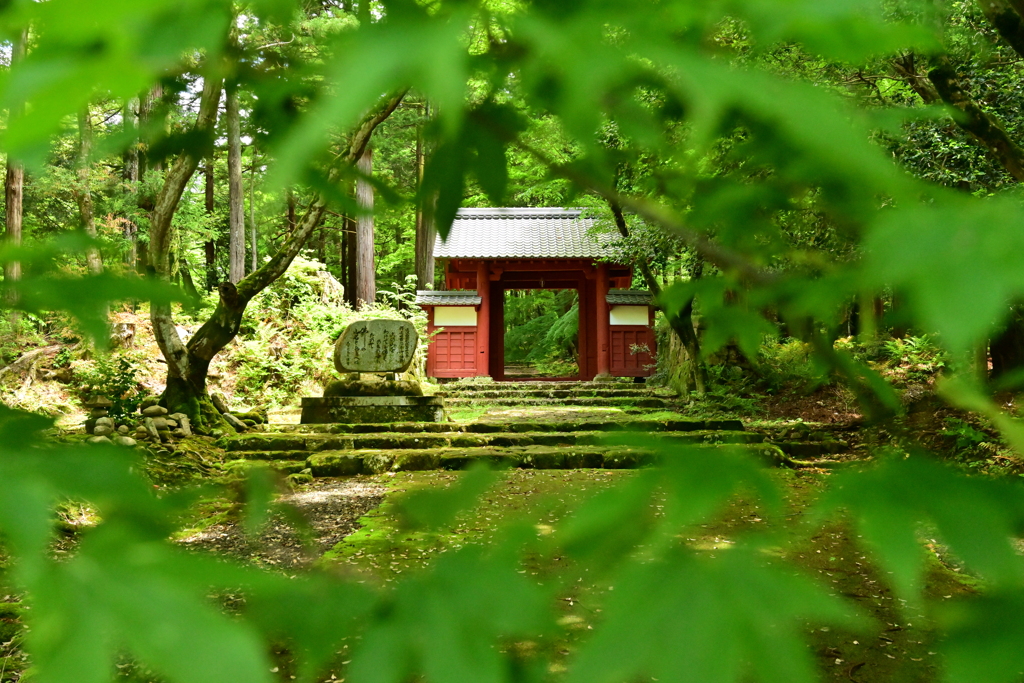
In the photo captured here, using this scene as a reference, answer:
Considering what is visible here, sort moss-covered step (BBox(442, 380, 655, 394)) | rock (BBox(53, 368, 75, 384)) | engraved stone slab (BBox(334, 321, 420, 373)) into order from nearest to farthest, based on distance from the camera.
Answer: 1. engraved stone slab (BBox(334, 321, 420, 373))
2. rock (BBox(53, 368, 75, 384))
3. moss-covered step (BBox(442, 380, 655, 394))

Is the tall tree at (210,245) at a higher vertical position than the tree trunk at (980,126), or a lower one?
higher

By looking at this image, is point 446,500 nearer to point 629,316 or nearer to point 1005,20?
point 1005,20

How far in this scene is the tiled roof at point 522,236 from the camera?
12414 mm

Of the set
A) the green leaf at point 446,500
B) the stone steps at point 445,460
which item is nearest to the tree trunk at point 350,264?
the stone steps at point 445,460

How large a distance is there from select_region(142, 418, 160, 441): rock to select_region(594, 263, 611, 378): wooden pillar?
7.95 metres

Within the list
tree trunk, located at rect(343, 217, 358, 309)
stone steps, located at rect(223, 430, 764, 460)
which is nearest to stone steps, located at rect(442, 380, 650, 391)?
stone steps, located at rect(223, 430, 764, 460)

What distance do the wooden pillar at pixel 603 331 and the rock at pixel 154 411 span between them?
771cm

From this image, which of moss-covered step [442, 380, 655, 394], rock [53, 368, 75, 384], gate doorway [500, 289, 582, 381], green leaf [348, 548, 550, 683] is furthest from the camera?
gate doorway [500, 289, 582, 381]

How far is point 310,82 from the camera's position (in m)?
0.57

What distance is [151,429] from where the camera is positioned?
5.89 meters

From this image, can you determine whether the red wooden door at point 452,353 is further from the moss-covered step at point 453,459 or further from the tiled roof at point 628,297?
the moss-covered step at point 453,459

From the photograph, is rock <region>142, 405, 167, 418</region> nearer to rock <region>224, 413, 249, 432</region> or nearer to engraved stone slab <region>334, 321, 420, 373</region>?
rock <region>224, 413, 249, 432</region>

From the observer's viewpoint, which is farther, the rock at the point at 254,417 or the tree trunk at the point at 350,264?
the tree trunk at the point at 350,264

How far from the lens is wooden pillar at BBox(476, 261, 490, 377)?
12.5 metres
